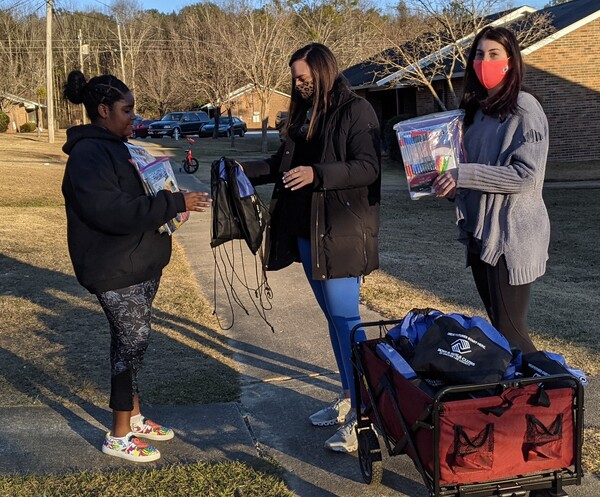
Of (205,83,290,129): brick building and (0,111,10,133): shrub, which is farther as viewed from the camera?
(205,83,290,129): brick building

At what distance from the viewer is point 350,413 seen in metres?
3.89

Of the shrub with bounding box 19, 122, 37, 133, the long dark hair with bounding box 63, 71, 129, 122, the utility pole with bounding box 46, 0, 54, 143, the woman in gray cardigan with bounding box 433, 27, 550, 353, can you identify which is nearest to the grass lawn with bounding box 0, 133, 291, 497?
the woman in gray cardigan with bounding box 433, 27, 550, 353

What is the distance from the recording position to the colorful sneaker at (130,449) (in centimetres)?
372

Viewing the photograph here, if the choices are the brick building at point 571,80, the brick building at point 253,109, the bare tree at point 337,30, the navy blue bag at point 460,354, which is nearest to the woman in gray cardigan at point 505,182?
the navy blue bag at point 460,354

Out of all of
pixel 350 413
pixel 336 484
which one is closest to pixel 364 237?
pixel 350 413

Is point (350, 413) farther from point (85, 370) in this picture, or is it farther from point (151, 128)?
point (151, 128)

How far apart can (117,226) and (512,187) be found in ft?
5.90

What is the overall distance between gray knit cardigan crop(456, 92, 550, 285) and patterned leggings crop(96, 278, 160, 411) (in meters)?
1.65

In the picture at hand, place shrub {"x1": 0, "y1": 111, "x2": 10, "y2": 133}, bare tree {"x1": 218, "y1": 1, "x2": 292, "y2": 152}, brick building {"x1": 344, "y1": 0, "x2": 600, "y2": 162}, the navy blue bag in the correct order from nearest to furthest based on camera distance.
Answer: the navy blue bag
brick building {"x1": 344, "y1": 0, "x2": 600, "y2": 162}
bare tree {"x1": 218, "y1": 1, "x2": 292, "y2": 152}
shrub {"x1": 0, "y1": 111, "x2": 10, "y2": 133}

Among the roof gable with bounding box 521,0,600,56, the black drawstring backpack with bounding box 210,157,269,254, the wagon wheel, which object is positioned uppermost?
the roof gable with bounding box 521,0,600,56

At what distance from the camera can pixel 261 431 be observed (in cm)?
409

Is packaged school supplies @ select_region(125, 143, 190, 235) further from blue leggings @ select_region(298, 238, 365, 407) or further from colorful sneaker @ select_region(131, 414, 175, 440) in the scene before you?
colorful sneaker @ select_region(131, 414, 175, 440)

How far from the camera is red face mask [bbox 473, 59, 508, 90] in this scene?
3.31 m

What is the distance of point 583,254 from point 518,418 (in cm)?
744
